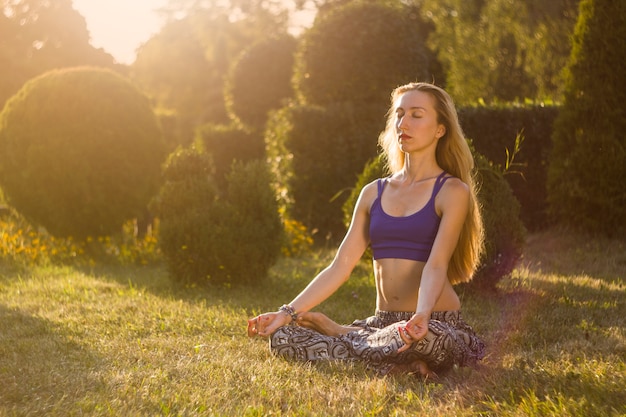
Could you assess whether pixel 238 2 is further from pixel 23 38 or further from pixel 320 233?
pixel 320 233

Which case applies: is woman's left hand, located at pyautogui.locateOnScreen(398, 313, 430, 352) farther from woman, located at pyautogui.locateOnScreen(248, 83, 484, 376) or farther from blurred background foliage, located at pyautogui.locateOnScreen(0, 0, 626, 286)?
blurred background foliage, located at pyautogui.locateOnScreen(0, 0, 626, 286)

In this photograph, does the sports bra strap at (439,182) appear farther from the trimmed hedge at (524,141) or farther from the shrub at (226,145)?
the shrub at (226,145)

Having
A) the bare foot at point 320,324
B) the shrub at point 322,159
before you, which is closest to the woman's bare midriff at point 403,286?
the bare foot at point 320,324

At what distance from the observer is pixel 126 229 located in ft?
41.7

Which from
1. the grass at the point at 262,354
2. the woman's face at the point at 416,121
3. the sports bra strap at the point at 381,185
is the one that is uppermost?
→ the woman's face at the point at 416,121

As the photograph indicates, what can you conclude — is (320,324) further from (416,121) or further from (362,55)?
(362,55)

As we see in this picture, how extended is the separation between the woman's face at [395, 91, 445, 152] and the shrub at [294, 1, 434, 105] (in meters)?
8.49

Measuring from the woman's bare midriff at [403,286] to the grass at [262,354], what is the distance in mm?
472

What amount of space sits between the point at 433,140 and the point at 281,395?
190 cm

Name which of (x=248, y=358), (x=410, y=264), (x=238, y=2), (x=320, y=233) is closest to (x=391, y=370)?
(x=410, y=264)

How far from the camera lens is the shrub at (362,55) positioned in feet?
43.7

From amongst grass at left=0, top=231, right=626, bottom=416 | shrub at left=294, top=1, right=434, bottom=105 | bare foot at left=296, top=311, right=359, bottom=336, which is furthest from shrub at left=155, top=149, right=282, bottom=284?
shrub at left=294, top=1, right=434, bottom=105

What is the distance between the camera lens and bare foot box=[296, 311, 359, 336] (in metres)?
4.99

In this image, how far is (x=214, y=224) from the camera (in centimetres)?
825
